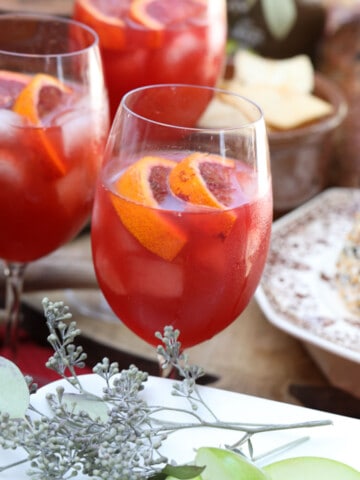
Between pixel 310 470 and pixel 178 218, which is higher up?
pixel 178 218

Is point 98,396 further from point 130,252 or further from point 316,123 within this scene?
point 316,123

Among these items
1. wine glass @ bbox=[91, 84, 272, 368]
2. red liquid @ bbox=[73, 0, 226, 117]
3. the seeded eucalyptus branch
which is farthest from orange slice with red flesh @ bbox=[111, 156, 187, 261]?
red liquid @ bbox=[73, 0, 226, 117]

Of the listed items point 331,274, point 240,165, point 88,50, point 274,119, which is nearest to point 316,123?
point 274,119

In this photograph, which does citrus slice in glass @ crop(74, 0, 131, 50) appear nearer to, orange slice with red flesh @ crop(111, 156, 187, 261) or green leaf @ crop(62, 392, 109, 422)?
orange slice with red flesh @ crop(111, 156, 187, 261)

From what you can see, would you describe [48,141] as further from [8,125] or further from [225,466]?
[225,466]

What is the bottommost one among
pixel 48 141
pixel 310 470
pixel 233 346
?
pixel 233 346

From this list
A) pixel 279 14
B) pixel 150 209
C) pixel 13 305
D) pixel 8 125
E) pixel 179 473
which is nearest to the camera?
pixel 179 473

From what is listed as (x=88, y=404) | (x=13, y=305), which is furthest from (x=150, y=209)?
(x=13, y=305)
